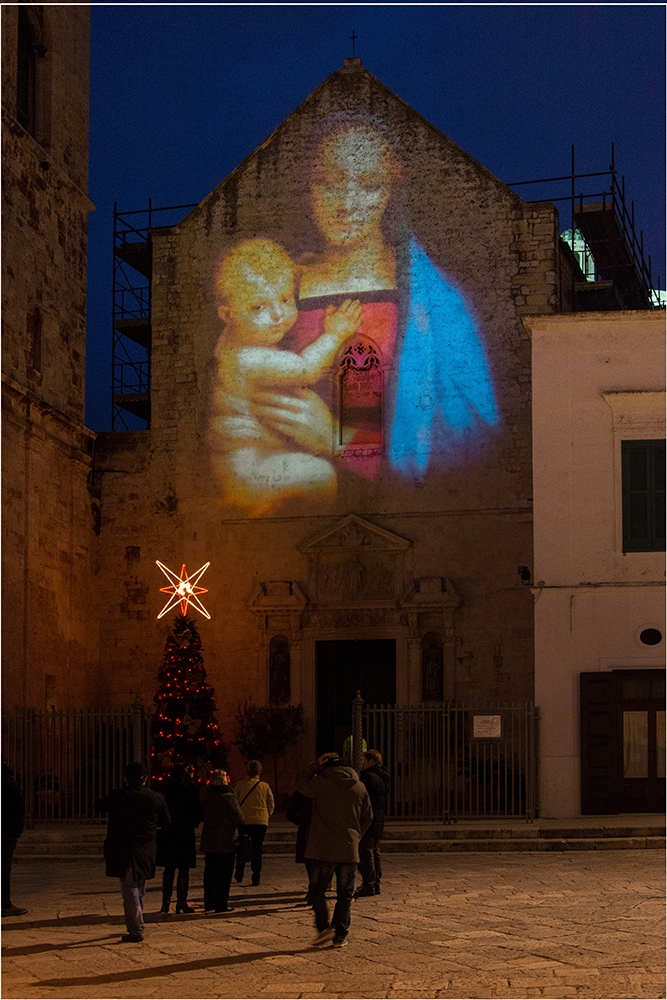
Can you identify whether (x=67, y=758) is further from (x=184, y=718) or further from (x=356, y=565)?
(x=356, y=565)

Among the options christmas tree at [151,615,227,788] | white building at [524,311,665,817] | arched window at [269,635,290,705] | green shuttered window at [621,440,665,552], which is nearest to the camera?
white building at [524,311,665,817]

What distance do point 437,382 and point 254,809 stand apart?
1322cm

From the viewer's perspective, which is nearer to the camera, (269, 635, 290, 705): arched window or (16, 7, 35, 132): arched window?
(16, 7, 35, 132): arched window

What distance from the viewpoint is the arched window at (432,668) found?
25922 mm

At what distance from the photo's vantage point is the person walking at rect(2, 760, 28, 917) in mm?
13172

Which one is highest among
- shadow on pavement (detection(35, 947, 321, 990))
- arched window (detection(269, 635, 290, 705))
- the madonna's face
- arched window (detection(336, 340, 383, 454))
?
the madonna's face

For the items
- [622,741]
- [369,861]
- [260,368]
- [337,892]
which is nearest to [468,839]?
[622,741]

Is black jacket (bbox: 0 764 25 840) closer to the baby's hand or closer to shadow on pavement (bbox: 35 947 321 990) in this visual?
shadow on pavement (bbox: 35 947 321 990)

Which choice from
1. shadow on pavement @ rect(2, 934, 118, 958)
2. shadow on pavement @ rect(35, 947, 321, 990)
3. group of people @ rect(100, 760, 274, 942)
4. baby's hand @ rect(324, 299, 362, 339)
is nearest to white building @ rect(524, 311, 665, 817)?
baby's hand @ rect(324, 299, 362, 339)

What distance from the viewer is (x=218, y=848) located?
12930 millimetres

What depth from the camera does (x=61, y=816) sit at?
868 inches

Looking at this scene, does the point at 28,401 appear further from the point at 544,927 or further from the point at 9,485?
the point at 544,927

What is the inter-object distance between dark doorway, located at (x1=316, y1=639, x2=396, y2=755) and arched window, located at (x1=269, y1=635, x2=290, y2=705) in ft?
1.82

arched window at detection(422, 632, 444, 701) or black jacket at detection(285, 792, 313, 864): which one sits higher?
arched window at detection(422, 632, 444, 701)
